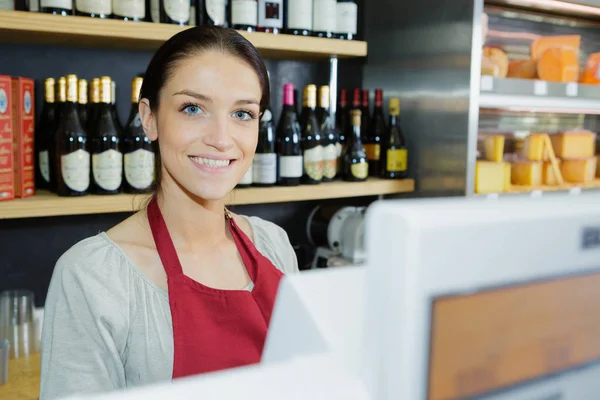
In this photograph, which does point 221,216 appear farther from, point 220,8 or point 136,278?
point 220,8

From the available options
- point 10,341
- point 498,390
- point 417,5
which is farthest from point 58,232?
point 498,390

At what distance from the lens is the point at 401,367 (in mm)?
315

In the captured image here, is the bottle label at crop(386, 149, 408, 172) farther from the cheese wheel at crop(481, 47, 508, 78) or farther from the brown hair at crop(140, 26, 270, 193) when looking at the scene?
the brown hair at crop(140, 26, 270, 193)

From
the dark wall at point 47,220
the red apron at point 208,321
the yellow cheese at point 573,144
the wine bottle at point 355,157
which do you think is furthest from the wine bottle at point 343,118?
the red apron at point 208,321

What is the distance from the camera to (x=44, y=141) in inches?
72.6

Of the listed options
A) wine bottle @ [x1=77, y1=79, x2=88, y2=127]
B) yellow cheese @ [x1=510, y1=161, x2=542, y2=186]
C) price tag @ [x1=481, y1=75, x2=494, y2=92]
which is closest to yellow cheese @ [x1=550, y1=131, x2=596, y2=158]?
yellow cheese @ [x1=510, y1=161, x2=542, y2=186]

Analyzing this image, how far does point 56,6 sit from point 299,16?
29.8 inches

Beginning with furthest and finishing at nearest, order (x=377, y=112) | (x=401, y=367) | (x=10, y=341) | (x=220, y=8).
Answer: (x=377, y=112) → (x=220, y=8) → (x=10, y=341) → (x=401, y=367)

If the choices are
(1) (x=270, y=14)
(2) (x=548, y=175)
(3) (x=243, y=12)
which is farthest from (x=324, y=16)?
(2) (x=548, y=175)

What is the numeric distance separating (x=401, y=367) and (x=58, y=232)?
178 cm

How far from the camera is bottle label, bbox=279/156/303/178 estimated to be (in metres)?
1.97

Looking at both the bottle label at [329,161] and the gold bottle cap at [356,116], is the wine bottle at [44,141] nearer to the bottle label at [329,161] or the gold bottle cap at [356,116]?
the bottle label at [329,161]

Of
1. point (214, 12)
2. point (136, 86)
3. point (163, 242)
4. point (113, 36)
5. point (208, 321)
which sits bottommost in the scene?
point (208, 321)

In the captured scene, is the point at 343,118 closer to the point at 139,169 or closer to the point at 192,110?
the point at 139,169
